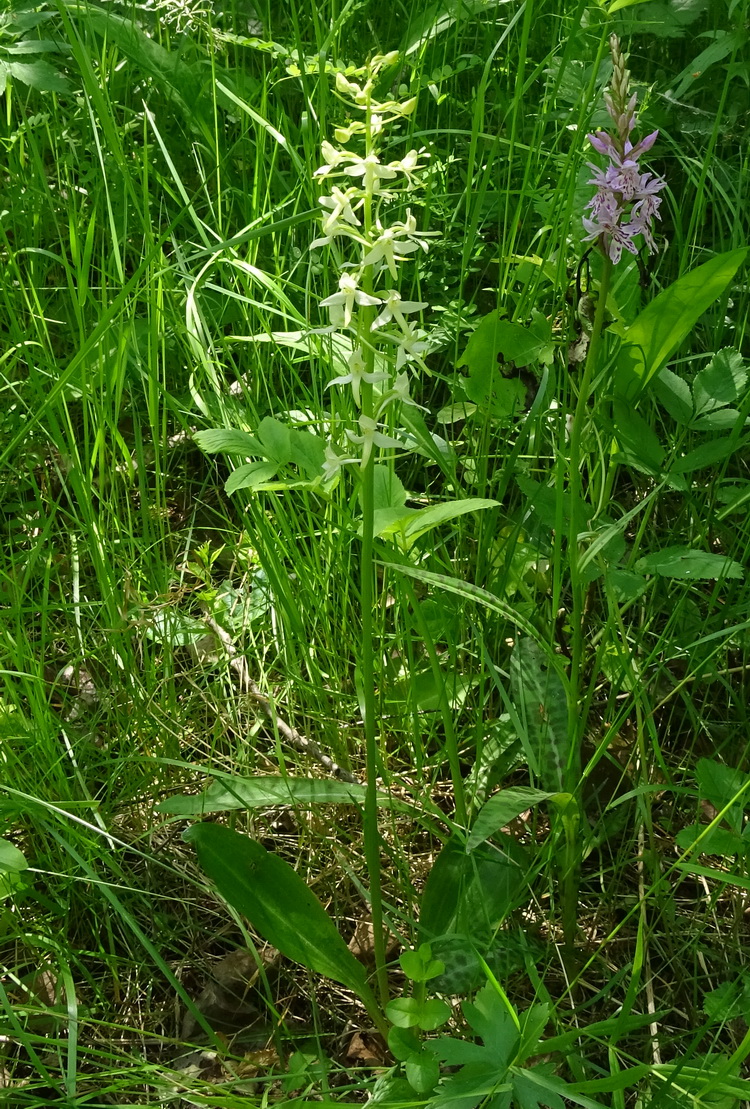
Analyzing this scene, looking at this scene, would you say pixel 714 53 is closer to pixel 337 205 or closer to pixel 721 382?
pixel 721 382

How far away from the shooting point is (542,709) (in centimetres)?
153

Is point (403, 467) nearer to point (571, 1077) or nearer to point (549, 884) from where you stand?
point (549, 884)

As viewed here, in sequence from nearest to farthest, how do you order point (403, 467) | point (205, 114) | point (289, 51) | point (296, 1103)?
point (296, 1103) < point (403, 467) < point (289, 51) < point (205, 114)

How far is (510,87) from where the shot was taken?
2.34 meters

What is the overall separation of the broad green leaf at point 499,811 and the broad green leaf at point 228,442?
1.82ft

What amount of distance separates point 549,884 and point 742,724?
1.44 ft

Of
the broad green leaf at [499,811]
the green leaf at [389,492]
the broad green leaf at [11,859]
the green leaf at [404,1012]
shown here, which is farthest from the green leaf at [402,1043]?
the green leaf at [389,492]

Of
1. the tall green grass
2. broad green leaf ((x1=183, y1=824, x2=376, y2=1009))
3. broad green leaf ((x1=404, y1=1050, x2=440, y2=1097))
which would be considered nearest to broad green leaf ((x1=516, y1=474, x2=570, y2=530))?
the tall green grass

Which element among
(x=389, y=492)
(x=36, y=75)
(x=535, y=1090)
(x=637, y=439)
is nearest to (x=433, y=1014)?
(x=535, y=1090)

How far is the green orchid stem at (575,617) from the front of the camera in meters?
1.23

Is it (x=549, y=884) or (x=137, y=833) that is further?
(x=137, y=833)

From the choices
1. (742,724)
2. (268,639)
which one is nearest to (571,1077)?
(742,724)

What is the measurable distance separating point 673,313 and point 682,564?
1.16 ft

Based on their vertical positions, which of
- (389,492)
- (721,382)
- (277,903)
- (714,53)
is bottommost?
(277,903)
